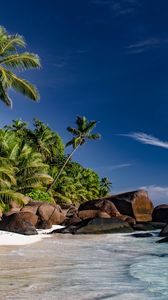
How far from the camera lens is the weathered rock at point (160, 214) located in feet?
112

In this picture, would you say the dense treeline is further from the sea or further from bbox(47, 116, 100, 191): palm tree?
the sea

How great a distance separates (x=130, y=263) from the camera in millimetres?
11180

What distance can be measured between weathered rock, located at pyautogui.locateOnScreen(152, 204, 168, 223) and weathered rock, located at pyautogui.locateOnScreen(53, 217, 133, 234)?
27.3 ft

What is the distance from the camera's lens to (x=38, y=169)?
3425cm

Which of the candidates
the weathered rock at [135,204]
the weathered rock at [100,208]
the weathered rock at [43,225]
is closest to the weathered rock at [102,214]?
the weathered rock at [100,208]

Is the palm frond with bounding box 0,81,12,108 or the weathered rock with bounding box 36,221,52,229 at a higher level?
the palm frond with bounding box 0,81,12,108

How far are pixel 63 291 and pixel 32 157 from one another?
92.1 ft

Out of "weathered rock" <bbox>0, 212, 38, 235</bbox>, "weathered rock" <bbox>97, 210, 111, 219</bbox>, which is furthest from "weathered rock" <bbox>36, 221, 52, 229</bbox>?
"weathered rock" <bbox>97, 210, 111, 219</bbox>

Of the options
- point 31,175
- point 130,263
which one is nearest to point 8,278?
point 130,263

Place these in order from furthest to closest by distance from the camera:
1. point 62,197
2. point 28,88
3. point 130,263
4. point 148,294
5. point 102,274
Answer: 1. point 62,197
2. point 28,88
3. point 130,263
4. point 102,274
5. point 148,294

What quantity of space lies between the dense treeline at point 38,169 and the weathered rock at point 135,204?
18.7 feet

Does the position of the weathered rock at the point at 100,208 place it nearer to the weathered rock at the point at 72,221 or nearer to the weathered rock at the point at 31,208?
the weathered rock at the point at 72,221

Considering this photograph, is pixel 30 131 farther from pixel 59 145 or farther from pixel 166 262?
pixel 166 262

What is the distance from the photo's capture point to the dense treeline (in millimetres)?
26850
